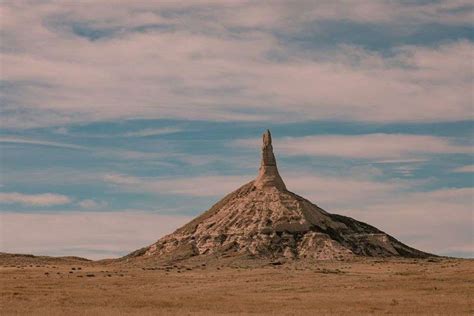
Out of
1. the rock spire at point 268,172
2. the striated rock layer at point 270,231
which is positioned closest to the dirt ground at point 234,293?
the striated rock layer at point 270,231

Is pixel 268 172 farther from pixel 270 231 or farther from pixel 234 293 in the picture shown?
pixel 234 293

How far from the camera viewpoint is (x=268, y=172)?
164 m

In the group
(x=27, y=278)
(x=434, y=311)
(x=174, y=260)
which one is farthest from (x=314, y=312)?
(x=174, y=260)

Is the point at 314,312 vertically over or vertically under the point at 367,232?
under

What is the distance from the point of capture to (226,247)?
469 ft

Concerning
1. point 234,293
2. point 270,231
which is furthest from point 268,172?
point 234,293

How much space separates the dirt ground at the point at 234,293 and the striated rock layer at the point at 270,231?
39510 millimetres

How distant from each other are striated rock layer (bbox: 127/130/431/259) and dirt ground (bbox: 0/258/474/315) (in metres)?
39.5

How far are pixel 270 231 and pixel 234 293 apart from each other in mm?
78877

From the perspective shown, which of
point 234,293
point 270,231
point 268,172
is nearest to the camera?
point 234,293

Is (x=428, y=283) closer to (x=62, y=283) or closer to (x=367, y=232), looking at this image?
(x=62, y=283)

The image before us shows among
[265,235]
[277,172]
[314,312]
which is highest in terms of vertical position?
[277,172]

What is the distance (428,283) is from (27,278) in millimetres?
46494

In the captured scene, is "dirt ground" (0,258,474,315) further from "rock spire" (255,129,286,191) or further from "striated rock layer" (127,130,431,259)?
"rock spire" (255,129,286,191)
